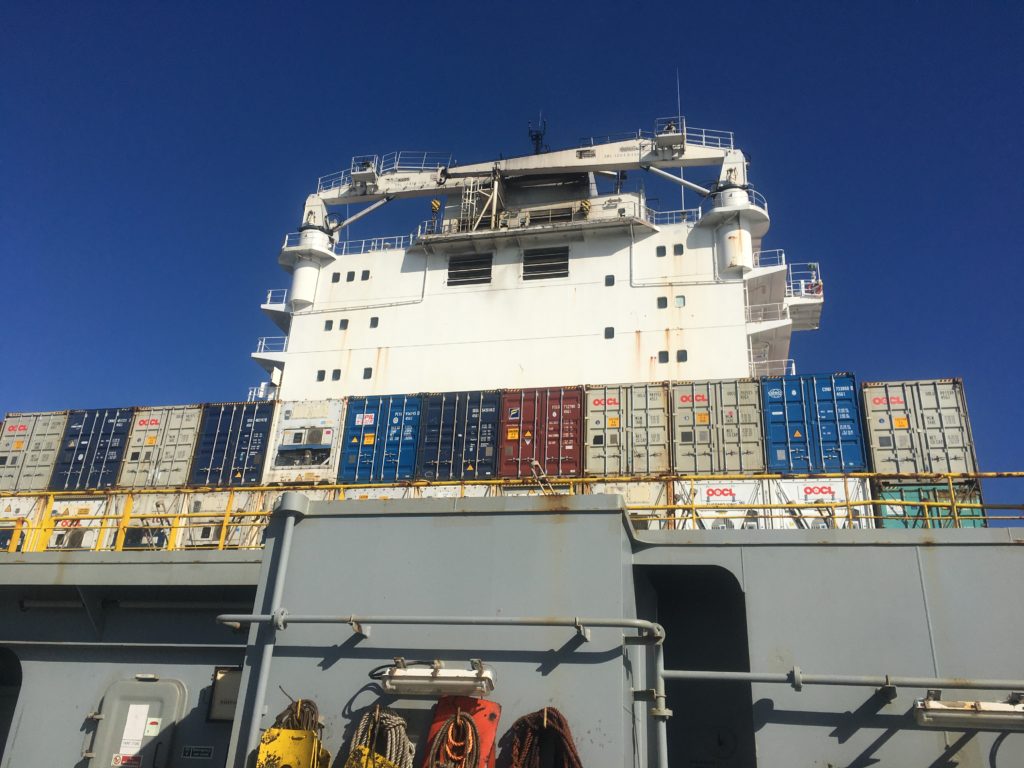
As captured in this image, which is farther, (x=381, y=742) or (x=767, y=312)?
(x=767, y=312)

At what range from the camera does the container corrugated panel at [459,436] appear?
813 inches

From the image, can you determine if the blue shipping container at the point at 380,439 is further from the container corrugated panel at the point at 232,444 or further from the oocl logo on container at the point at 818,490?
→ the oocl logo on container at the point at 818,490

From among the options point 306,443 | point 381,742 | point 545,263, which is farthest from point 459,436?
point 381,742

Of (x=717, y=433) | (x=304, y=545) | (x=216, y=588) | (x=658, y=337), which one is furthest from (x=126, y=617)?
(x=658, y=337)

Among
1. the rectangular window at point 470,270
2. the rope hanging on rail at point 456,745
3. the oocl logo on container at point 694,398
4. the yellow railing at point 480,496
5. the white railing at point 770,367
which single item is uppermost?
the rectangular window at point 470,270

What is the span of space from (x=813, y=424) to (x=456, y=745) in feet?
48.5

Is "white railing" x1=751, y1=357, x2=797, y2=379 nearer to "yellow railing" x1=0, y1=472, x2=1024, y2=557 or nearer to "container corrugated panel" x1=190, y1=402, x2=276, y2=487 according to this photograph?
"yellow railing" x1=0, y1=472, x2=1024, y2=557

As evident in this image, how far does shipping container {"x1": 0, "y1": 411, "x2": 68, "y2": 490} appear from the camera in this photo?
76.8 feet

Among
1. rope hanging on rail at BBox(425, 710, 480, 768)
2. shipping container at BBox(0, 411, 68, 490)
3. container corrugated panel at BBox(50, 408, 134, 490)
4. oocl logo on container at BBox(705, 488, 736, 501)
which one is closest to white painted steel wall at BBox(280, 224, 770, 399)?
oocl logo on container at BBox(705, 488, 736, 501)

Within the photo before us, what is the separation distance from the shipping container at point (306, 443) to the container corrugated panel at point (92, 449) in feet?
16.4

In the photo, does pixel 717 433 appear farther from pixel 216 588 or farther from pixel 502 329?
pixel 216 588

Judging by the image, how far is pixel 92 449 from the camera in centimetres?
2341

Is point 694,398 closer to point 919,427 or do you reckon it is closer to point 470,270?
point 919,427

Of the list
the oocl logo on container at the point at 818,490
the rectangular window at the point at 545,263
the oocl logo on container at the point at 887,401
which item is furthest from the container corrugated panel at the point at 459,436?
the oocl logo on container at the point at 887,401
